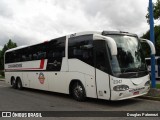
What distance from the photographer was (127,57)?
1005cm

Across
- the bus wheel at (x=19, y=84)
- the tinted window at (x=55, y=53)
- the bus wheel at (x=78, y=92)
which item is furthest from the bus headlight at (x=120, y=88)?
the bus wheel at (x=19, y=84)

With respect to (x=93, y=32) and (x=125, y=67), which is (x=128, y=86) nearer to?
(x=125, y=67)

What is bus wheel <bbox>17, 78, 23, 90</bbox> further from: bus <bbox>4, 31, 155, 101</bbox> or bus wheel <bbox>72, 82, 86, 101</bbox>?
bus wheel <bbox>72, 82, 86, 101</bbox>

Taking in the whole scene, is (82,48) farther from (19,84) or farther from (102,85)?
(19,84)

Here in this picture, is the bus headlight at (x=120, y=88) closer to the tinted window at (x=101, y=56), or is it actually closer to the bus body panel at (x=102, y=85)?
the bus body panel at (x=102, y=85)

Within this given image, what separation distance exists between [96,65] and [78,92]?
188 centimetres

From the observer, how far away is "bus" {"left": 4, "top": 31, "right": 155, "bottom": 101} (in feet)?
31.6

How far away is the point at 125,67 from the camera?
985cm

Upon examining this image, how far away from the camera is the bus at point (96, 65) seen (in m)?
9.62

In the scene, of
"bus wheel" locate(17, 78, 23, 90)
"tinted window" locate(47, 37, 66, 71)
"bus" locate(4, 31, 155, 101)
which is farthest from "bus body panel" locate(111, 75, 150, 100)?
"bus wheel" locate(17, 78, 23, 90)

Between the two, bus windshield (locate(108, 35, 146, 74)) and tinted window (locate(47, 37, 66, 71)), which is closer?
bus windshield (locate(108, 35, 146, 74))

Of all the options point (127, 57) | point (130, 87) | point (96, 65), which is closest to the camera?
point (130, 87)

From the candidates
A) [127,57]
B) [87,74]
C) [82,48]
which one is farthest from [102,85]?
[82,48]

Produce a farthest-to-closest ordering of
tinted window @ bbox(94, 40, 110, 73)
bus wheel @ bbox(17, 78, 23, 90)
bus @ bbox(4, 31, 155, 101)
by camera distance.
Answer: bus wheel @ bbox(17, 78, 23, 90), tinted window @ bbox(94, 40, 110, 73), bus @ bbox(4, 31, 155, 101)
